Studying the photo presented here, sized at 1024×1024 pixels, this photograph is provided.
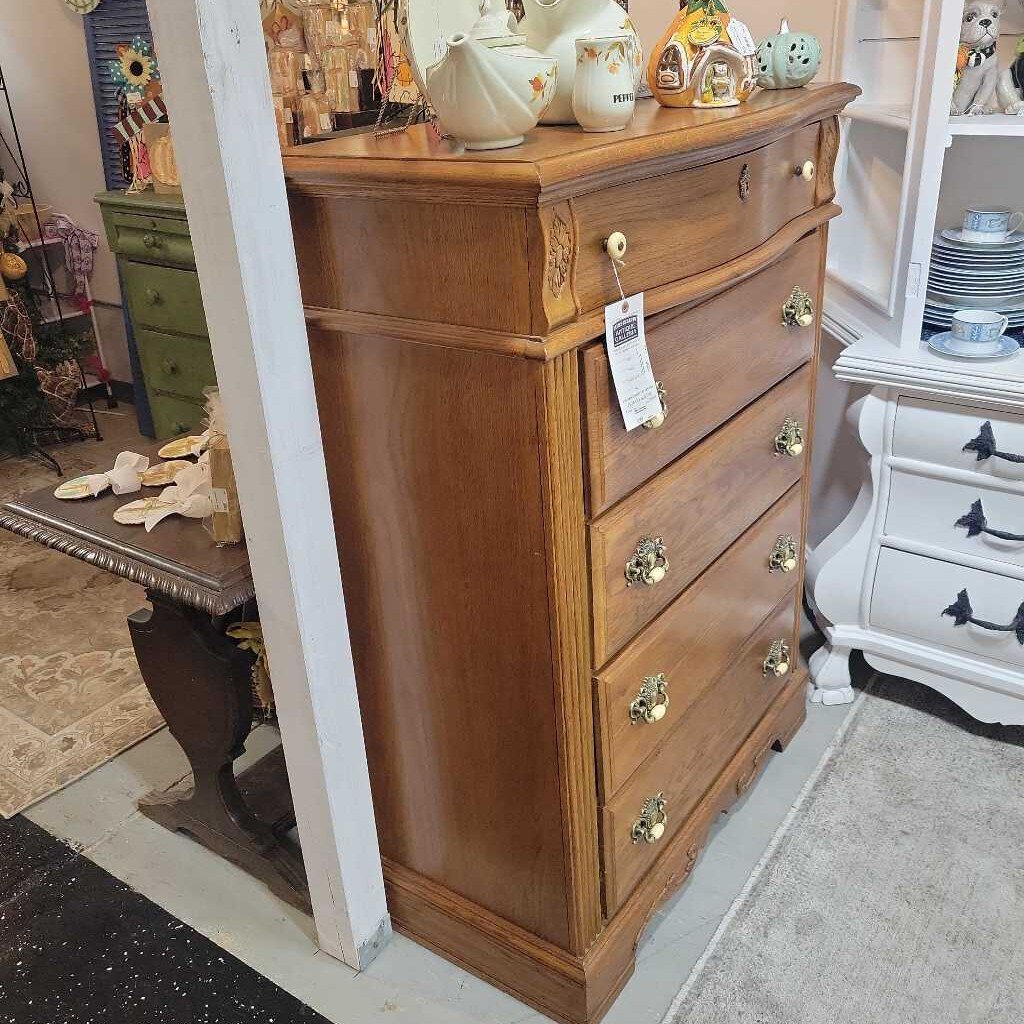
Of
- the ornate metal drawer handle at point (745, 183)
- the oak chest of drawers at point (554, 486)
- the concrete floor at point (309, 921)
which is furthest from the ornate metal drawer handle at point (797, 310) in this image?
the concrete floor at point (309, 921)

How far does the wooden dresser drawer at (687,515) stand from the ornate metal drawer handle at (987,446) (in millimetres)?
310

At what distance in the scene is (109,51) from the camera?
11.4 ft

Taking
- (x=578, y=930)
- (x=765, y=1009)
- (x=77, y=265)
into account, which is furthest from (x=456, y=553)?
(x=77, y=265)

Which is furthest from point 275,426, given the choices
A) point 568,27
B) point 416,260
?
point 568,27

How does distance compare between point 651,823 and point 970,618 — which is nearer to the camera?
point 651,823

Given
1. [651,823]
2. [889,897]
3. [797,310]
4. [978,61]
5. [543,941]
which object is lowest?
[889,897]

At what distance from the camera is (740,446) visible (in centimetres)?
158

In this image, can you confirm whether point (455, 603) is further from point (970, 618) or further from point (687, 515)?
point (970, 618)

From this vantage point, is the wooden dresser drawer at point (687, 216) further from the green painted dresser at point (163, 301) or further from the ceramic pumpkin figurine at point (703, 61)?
the green painted dresser at point (163, 301)

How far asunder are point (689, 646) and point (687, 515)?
22cm

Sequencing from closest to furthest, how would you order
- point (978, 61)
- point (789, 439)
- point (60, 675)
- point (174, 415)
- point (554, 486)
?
point (554, 486) < point (789, 439) < point (978, 61) < point (60, 675) < point (174, 415)

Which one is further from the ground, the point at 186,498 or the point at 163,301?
the point at 186,498

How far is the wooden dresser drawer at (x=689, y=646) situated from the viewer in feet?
4.53

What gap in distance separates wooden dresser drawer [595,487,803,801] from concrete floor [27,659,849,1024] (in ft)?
1.21
